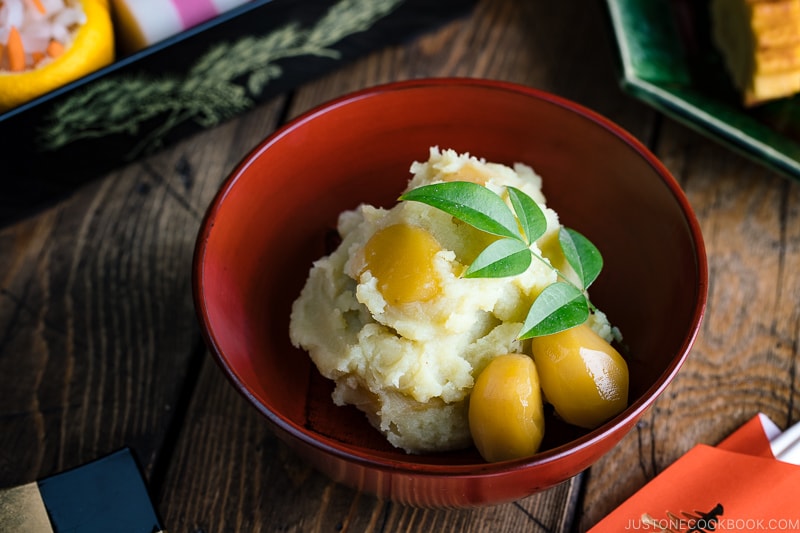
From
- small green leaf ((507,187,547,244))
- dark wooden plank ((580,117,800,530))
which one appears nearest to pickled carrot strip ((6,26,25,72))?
small green leaf ((507,187,547,244))

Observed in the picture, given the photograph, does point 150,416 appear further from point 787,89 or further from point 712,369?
point 787,89

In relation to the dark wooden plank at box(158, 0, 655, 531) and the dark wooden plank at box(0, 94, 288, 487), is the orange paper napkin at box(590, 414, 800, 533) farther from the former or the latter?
the dark wooden plank at box(0, 94, 288, 487)

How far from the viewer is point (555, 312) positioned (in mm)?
945

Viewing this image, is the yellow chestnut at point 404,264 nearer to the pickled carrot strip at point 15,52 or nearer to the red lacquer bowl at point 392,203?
the red lacquer bowl at point 392,203

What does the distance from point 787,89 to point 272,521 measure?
1.24 meters

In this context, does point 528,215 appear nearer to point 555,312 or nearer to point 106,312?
point 555,312

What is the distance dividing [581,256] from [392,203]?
0.38 metres

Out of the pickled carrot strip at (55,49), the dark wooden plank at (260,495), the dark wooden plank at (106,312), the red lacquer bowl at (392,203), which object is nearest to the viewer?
the red lacquer bowl at (392,203)

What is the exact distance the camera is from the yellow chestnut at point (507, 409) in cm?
93

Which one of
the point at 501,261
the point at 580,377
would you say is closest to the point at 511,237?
the point at 501,261

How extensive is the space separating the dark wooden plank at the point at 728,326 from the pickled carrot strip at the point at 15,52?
3.82 feet

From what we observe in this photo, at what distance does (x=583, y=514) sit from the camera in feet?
3.67

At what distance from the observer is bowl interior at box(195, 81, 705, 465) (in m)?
1.06

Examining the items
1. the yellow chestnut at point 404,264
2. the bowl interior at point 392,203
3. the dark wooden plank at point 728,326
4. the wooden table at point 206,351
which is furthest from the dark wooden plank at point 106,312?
the dark wooden plank at point 728,326
